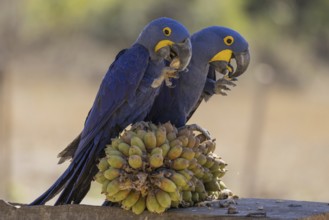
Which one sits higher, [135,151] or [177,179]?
[135,151]

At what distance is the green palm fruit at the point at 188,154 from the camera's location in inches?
158

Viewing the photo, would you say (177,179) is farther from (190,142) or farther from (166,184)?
(190,142)

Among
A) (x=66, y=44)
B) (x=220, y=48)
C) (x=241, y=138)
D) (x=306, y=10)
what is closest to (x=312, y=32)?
(x=306, y=10)

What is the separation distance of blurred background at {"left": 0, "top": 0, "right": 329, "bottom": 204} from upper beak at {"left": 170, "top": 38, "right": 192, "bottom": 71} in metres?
7.81

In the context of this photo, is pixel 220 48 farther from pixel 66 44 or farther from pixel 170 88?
pixel 66 44

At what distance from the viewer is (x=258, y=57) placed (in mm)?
24766

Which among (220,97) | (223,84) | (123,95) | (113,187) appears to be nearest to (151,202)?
(113,187)

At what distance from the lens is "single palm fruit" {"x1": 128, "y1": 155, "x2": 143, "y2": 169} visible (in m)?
3.86

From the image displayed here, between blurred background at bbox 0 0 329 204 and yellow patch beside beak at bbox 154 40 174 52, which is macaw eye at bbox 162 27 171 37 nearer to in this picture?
yellow patch beside beak at bbox 154 40 174 52

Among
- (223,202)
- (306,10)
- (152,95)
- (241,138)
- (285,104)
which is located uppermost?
(306,10)

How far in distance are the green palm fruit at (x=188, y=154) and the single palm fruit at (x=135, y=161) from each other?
224mm

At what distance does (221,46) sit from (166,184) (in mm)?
1077

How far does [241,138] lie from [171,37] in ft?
43.1

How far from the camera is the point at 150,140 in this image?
3941mm
